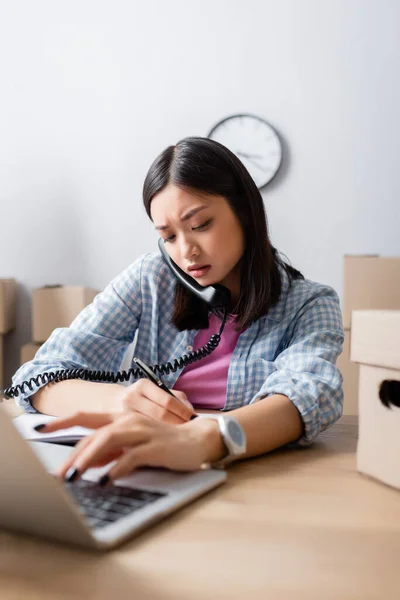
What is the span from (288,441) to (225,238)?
0.47 m

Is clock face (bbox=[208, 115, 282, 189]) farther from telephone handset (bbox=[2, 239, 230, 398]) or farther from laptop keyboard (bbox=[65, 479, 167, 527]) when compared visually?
laptop keyboard (bbox=[65, 479, 167, 527])

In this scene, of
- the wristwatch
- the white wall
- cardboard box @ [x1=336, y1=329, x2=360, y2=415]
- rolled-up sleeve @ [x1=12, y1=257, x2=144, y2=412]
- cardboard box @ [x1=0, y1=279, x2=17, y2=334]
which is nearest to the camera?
the wristwatch

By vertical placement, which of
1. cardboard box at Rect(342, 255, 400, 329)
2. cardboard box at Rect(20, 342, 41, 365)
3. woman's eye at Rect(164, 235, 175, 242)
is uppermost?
woman's eye at Rect(164, 235, 175, 242)

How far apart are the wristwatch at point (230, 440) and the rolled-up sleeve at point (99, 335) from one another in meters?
0.47

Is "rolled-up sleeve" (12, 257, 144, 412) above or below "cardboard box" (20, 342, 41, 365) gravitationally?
above

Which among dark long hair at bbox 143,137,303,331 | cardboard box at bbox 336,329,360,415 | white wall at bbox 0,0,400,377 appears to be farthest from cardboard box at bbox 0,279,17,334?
dark long hair at bbox 143,137,303,331

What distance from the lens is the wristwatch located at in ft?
2.38

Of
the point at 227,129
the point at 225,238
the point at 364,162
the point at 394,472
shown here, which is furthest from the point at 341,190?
the point at 394,472

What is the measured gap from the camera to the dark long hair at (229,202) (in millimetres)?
1188

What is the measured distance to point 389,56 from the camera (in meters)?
2.71

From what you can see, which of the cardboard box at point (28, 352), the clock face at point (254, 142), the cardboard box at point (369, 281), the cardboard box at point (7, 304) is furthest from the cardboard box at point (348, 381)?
the cardboard box at point (7, 304)

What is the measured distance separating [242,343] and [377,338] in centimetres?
61

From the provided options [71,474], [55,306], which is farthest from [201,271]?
[55,306]

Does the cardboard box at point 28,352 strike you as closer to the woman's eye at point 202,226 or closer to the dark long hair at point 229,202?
A: the dark long hair at point 229,202
